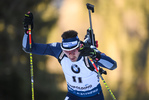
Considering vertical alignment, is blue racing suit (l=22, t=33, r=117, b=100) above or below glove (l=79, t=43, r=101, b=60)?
below

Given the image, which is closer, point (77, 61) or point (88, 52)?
point (88, 52)

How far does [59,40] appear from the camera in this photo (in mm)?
5543

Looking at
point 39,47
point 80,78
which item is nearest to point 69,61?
point 80,78

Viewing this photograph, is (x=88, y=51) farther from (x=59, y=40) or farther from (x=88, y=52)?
(x=59, y=40)

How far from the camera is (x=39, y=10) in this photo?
5.70 metres

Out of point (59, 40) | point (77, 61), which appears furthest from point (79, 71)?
point (59, 40)

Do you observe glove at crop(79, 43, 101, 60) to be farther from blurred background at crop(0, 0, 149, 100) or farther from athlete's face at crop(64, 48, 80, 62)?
blurred background at crop(0, 0, 149, 100)

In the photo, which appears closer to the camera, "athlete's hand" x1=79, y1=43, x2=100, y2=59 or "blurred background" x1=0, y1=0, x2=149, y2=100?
"athlete's hand" x1=79, y1=43, x2=100, y2=59

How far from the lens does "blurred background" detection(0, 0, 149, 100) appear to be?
→ 5.40 meters

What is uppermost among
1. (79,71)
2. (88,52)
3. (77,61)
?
(88,52)

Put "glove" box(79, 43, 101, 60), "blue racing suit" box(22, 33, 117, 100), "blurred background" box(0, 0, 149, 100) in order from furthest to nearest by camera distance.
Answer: "blurred background" box(0, 0, 149, 100) → "blue racing suit" box(22, 33, 117, 100) → "glove" box(79, 43, 101, 60)

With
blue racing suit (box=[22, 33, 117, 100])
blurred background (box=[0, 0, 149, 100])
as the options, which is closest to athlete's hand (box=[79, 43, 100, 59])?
blue racing suit (box=[22, 33, 117, 100])

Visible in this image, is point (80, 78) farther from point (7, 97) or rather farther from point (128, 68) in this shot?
point (7, 97)

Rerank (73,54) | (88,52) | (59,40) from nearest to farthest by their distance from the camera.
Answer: (88,52), (73,54), (59,40)
